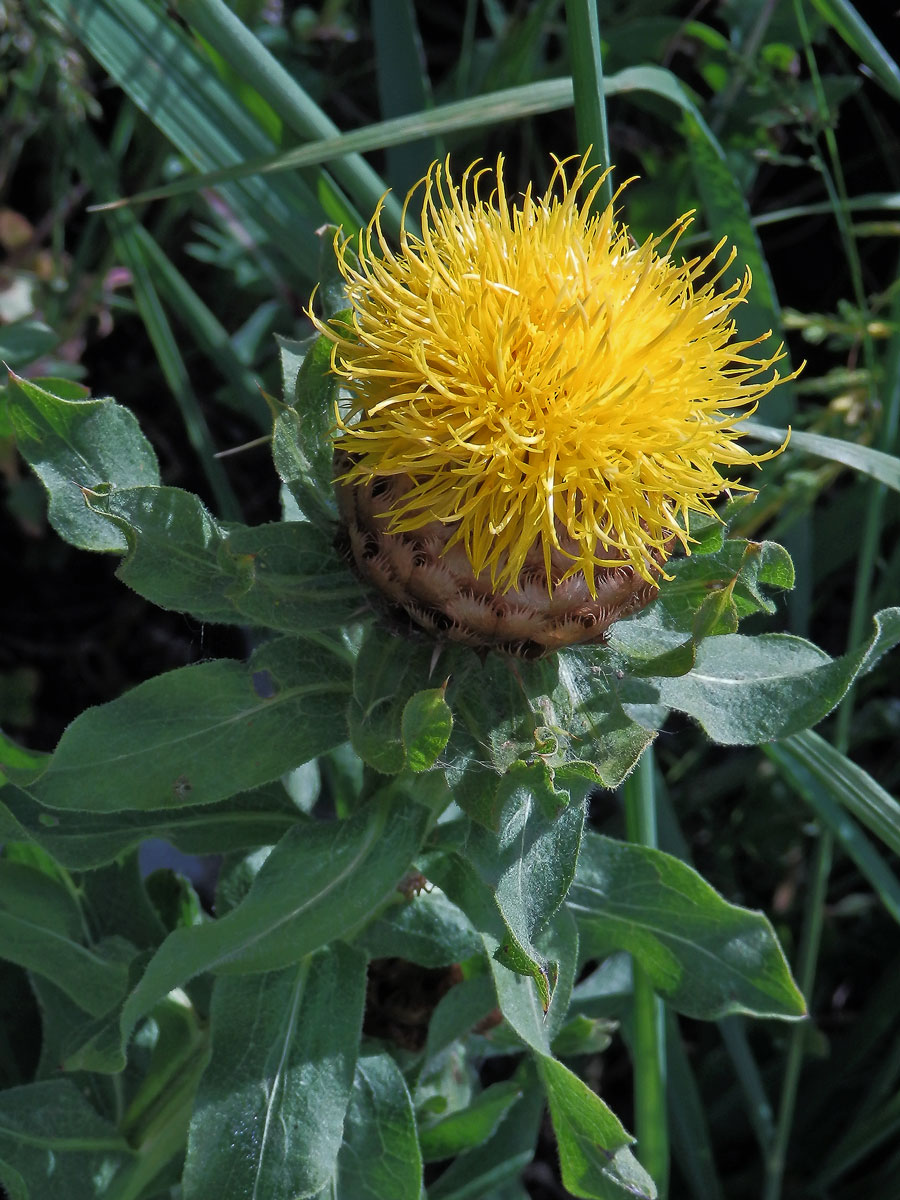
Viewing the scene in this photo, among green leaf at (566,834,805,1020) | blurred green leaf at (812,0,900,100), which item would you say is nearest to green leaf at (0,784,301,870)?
green leaf at (566,834,805,1020)

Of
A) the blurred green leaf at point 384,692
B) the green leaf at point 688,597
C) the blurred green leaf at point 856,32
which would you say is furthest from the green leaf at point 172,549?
the blurred green leaf at point 856,32

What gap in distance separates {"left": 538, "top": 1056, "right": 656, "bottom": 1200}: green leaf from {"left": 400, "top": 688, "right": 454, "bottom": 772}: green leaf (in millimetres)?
405

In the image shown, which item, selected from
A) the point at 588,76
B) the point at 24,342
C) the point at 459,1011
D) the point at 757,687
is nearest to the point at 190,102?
the point at 24,342

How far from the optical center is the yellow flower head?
1.16 meters

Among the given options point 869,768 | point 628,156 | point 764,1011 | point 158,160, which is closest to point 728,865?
point 869,768

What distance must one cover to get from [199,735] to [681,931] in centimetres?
70

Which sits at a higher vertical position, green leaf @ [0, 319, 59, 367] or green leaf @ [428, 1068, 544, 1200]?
green leaf @ [0, 319, 59, 367]

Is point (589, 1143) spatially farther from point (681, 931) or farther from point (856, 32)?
point (856, 32)

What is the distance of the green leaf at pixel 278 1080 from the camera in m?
1.33

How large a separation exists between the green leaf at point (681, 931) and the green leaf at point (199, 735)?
1.48 ft

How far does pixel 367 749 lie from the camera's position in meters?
1.21

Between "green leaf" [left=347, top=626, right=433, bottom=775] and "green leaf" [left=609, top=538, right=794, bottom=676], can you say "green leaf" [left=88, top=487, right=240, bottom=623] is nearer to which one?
"green leaf" [left=347, top=626, right=433, bottom=775]

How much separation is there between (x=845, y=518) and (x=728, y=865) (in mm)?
801

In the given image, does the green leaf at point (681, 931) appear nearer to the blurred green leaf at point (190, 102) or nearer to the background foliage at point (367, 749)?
the background foliage at point (367, 749)
